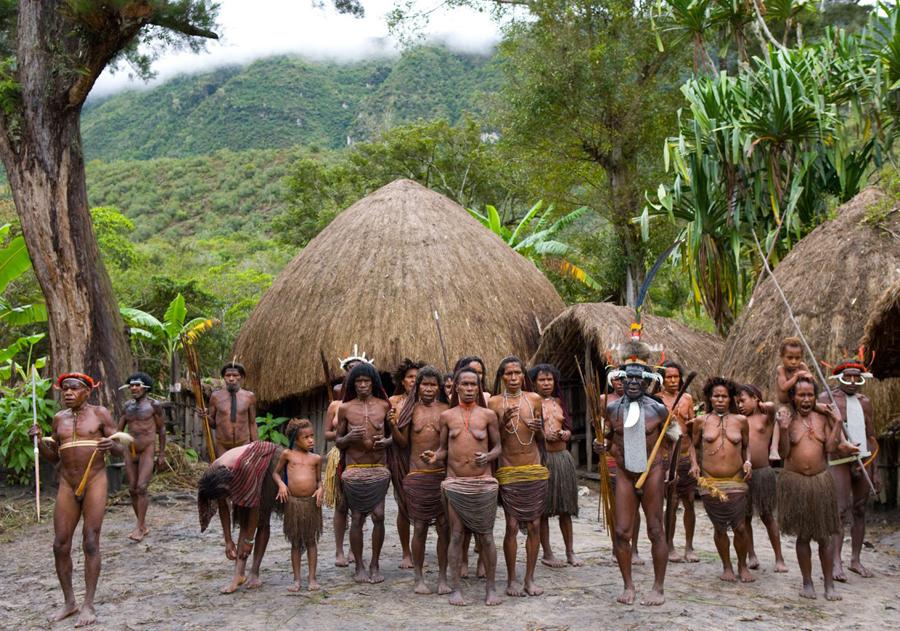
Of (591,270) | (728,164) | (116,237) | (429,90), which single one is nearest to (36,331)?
(116,237)

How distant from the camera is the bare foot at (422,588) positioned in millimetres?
5676

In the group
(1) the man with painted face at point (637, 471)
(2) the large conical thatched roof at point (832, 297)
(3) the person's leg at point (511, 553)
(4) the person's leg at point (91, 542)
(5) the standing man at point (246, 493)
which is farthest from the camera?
(2) the large conical thatched roof at point (832, 297)

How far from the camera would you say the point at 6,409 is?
32.5 ft

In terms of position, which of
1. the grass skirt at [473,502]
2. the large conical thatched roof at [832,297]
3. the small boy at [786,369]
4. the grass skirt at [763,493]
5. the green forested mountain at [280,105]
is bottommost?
the grass skirt at [763,493]

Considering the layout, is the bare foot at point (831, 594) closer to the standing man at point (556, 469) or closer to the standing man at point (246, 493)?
the standing man at point (556, 469)

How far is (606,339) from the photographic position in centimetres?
1048

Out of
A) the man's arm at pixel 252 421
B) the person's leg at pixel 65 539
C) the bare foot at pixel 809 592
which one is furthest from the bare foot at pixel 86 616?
the bare foot at pixel 809 592

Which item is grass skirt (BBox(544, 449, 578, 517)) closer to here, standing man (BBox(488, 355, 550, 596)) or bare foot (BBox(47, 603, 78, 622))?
standing man (BBox(488, 355, 550, 596))

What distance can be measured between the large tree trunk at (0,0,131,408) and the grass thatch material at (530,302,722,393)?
536 centimetres

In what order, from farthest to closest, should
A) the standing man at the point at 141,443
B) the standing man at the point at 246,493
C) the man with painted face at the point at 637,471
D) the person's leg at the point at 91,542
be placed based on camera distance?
the standing man at the point at 141,443
the standing man at the point at 246,493
the man with painted face at the point at 637,471
the person's leg at the point at 91,542

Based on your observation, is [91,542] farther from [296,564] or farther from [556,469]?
[556,469]

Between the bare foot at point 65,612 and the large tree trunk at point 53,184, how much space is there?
18.7 feet

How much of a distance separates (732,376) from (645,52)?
9.37 m

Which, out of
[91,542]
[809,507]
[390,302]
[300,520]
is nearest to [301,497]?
[300,520]
